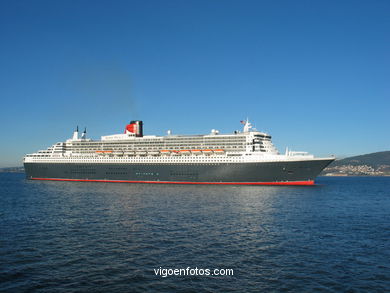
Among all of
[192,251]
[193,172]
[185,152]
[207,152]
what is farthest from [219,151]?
[192,251]

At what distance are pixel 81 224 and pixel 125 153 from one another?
185 ft

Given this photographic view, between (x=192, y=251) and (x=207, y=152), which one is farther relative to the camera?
(x=207, y=152)

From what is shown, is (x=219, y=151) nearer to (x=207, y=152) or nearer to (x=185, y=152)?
(x=207, y=152)

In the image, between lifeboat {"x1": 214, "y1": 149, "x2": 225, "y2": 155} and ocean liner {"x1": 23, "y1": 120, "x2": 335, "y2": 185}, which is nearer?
ocean liner {"x1": 23, "y1": 120, "x2": 335, "y2": 185}

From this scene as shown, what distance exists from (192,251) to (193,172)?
171 feet

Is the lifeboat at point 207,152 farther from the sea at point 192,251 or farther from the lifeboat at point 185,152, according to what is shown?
the sea at point 192,251

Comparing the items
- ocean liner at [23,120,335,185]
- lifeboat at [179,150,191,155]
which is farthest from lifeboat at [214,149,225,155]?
lifeboat at [179,150,191,155]

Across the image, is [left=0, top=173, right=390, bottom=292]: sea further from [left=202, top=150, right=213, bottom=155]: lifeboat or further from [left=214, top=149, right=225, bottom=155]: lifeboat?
[left=202, top=150, right=213, bottom=155]: lifeboat

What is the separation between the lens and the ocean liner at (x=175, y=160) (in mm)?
65312

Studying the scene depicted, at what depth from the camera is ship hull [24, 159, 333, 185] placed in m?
64.9

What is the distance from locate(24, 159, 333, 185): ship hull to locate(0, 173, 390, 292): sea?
3154 cm

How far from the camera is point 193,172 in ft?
233

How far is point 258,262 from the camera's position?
17234mm

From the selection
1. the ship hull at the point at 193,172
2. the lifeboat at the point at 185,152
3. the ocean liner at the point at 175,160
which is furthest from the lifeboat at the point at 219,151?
the lifeboat at the point at 185,152
